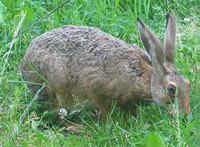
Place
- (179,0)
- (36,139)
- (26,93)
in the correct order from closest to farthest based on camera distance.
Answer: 1. (36,139)
2. (26,93)
3. (179,0)

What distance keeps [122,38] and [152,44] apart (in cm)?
123

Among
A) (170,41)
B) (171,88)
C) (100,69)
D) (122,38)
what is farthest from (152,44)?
(122,38)

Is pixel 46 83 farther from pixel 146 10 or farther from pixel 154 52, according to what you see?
pixel 146 10

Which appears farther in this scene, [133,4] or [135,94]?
[133,4]

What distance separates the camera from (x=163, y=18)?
286 inches

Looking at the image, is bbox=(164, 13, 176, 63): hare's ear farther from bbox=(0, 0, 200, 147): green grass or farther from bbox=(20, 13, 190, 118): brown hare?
bbox=(0, 0, 200, 147): green grass

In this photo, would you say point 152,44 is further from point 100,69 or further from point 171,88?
point 100,69

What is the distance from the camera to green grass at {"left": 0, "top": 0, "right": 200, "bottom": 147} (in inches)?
207

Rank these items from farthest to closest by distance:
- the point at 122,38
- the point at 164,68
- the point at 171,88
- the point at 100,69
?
the point at 122,38 → the point at 100,69 → the point at 164,68 → the point at 171,88

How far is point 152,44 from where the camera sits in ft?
18.8

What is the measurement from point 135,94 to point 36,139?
3.14ft

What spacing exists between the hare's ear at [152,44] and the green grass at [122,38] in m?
0.38

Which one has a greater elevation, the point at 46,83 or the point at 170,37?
the point at 170,37

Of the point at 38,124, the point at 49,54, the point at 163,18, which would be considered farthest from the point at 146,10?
the point at 38,124
